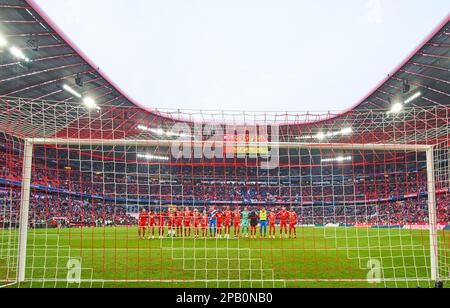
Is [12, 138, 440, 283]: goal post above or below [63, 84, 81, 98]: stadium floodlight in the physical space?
below

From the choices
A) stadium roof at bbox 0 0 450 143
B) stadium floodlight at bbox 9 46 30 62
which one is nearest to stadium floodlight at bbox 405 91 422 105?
stadium roof at bbox 0 0 450 143

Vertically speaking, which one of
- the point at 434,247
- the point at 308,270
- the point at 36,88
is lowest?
the point at 308,270

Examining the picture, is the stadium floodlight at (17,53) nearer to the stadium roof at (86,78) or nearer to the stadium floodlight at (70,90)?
the stadium roof at (86,78)

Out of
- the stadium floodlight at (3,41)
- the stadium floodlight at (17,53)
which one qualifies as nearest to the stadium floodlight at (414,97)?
the stadium floodlight at (17,53)

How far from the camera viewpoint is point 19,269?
6988mm

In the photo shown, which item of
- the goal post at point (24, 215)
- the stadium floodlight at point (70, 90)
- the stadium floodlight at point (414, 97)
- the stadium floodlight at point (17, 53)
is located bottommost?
the goal post at point (24, 215)

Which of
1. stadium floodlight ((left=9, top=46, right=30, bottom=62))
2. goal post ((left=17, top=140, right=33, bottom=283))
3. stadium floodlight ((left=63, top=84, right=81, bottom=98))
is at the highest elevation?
stadium floodlight ((left=63, top=84, right=81, bottom=98))

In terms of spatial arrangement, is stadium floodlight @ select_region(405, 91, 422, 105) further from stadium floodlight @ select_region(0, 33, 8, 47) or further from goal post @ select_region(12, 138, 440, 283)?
stadium floodlight @ select_region(0, 33, 8, 47)

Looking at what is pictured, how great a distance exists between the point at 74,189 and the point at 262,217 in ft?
85.2
